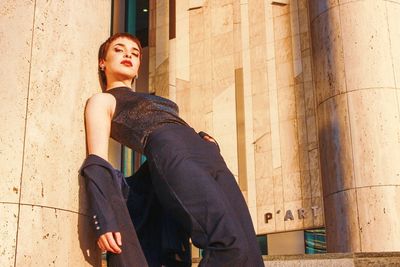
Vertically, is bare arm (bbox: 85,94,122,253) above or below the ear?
below

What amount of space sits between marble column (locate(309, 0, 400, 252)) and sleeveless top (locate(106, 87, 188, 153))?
5.62m

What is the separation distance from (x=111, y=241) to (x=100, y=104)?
88 cm

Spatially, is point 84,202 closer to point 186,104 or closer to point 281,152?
point 281,152

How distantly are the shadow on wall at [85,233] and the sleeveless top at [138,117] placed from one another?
1.30 feet

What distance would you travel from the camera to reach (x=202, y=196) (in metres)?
3.32

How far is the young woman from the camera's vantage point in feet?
10.7

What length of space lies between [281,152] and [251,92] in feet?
6.28

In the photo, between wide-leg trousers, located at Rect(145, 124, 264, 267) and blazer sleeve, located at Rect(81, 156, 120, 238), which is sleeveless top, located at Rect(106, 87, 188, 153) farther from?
blazer sleeve, located at Rect(81, 156, 120, 238)

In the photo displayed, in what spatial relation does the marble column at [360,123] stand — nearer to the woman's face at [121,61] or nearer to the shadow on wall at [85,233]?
the woman's face at [121,61]

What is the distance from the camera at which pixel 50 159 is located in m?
3.40

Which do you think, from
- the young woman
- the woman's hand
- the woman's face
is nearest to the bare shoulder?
the young woman

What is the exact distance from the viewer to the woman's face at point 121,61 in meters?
4.06

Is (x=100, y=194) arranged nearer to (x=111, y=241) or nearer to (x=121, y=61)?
(x=111, y=241)

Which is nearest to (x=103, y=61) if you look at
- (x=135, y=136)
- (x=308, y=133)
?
(x=135, y=136)
